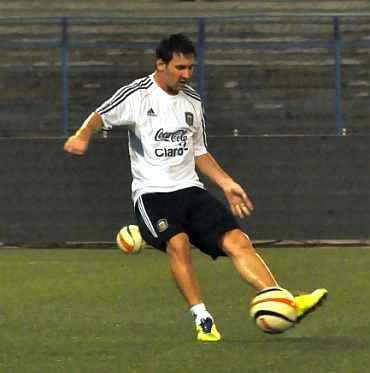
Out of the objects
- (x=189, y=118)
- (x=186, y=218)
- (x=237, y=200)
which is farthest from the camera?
(x=189, y=118)

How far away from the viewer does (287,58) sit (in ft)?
61.9

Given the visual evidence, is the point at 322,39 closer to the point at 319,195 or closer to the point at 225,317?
the point at 319,195

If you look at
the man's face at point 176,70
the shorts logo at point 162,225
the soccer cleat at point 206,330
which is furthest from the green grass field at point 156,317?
the man's face at point 176,70

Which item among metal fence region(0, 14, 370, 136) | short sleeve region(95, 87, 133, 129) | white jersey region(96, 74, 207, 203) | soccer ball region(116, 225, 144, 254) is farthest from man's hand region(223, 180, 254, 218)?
metal fence region(0, 14, 370, 136)

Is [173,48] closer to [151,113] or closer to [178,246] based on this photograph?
[151,113]

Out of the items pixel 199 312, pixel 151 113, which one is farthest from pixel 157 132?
pixel 199 312

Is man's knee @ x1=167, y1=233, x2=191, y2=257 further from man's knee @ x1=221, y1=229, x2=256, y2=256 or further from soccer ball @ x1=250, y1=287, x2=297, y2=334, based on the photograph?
soccer ball @ x1=250, y1=287, x2=297, y2=334

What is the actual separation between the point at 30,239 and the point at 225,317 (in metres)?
6.88

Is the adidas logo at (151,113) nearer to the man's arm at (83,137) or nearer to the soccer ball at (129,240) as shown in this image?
the man's arm at (83,137)

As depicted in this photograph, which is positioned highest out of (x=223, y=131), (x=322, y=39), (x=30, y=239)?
(x=322, y=39)

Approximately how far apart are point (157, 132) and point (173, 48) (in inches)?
21.9

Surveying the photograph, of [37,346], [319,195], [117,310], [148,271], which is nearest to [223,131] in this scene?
[319,195]

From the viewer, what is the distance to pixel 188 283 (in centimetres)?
847

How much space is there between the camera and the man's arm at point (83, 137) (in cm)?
828
